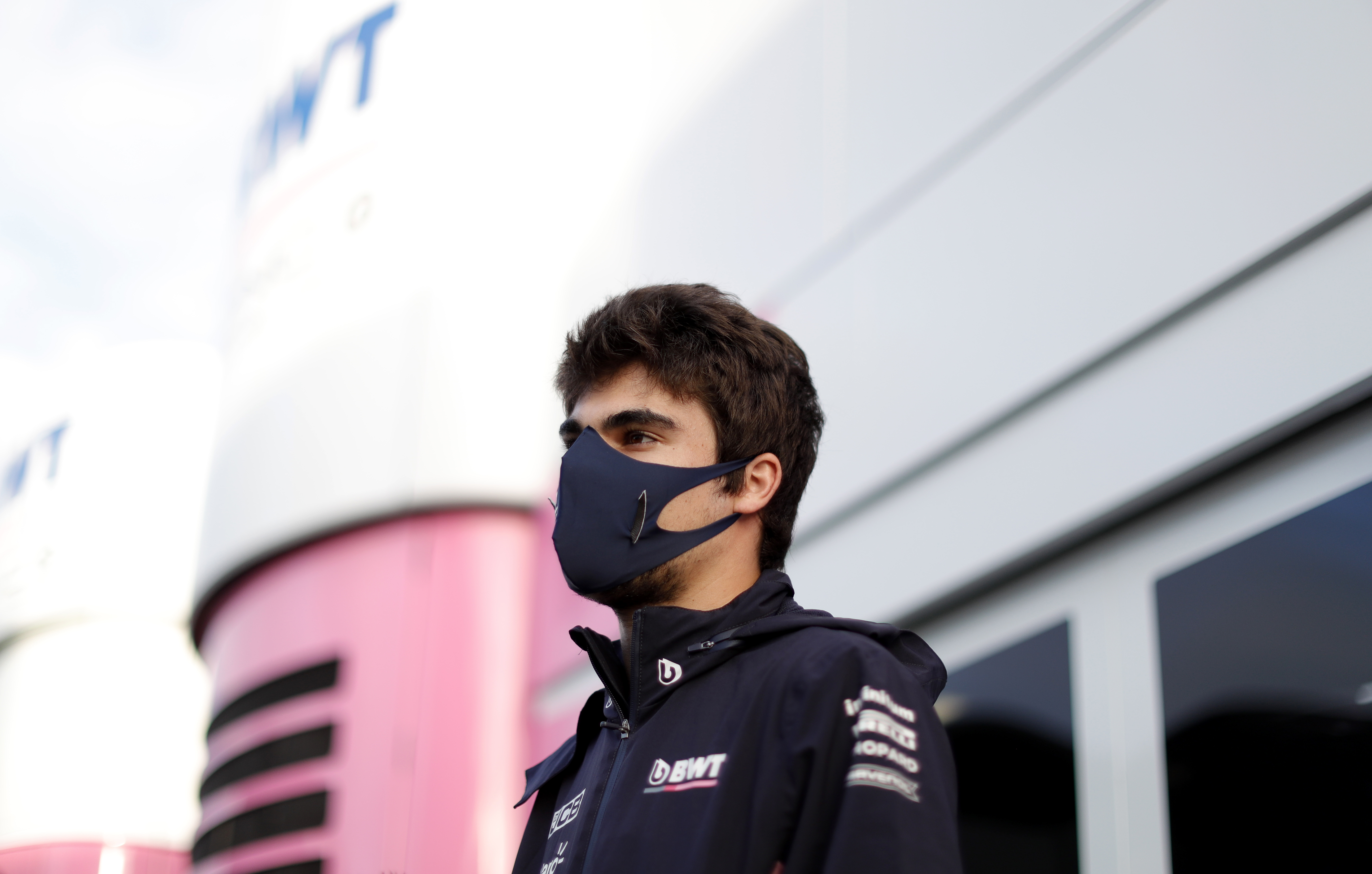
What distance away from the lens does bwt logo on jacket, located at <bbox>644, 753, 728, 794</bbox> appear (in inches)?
48.8

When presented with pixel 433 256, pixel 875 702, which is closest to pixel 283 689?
pixel 433 256

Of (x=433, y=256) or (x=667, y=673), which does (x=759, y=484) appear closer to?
(x=667, y=673)

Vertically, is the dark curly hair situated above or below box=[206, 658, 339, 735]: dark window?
below

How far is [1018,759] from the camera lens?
2051 millimetres

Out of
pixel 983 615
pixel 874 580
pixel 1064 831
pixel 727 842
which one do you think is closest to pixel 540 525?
pixel 874 580

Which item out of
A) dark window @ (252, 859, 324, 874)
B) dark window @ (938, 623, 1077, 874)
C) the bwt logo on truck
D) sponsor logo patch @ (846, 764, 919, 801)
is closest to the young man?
sponsor logo patch @ (846, 764, 919, 801)

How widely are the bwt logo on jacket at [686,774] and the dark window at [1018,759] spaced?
0.74 meters

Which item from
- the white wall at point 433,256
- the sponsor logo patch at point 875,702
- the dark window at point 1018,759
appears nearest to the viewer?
the sponsor logo patch at point 875,702

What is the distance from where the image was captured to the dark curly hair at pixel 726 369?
1545 millimetres

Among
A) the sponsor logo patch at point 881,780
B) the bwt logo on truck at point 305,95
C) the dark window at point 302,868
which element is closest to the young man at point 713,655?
the sponsor logo patch at point 881,780

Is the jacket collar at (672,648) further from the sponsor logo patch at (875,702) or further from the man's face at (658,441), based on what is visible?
the sponsor logo patch at (875,702)

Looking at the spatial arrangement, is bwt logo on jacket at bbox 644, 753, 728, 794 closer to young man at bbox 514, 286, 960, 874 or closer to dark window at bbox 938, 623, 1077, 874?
young man at bbox 514, 286, 960, 874

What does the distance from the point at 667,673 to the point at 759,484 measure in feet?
0.90

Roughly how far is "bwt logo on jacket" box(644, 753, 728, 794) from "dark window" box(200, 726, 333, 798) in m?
2.19
